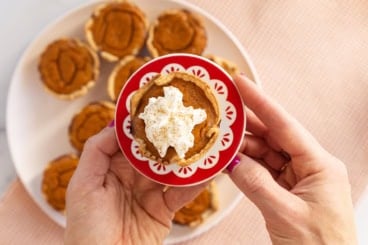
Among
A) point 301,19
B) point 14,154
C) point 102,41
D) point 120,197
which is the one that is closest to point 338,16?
point 301,19

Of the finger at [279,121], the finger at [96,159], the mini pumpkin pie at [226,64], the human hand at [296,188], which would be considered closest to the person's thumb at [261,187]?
the human hand at [296,188]

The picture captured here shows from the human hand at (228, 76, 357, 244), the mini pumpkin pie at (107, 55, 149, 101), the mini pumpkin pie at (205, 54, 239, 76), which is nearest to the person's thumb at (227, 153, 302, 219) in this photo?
the human hand at (228, 76, 357, 244)

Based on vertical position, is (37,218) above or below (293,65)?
below

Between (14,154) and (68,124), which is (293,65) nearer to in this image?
(68,124)

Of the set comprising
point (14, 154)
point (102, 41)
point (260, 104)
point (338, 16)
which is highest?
point (338, 16)

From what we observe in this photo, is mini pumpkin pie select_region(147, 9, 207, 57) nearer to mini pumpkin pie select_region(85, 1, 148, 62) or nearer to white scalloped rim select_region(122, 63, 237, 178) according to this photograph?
mini pumpkin pie select_region(85, 1, 148, 62)

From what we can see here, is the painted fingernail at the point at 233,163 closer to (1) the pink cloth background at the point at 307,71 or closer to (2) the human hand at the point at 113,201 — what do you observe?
(2) the human hand at the point at 113,201
